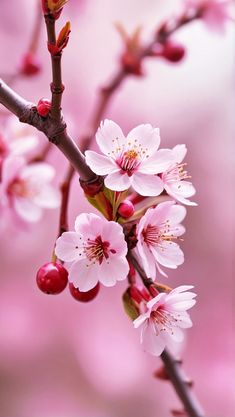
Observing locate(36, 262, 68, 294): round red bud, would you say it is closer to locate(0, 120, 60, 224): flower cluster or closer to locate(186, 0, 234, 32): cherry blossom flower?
locate(0, 120, 60, 224): flower cluster

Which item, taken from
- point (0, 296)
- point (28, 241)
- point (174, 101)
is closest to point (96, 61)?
point (174, 101)

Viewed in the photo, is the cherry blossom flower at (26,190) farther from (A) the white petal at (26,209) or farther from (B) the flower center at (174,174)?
(B) the flower center at (174,174)

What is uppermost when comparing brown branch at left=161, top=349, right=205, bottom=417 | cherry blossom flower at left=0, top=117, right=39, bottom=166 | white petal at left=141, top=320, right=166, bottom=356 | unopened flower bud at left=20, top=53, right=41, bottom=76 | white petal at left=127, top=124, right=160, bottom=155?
unopened flower bud at left=20, top=53, right=41, bottom=76

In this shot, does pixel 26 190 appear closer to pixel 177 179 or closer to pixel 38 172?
pixel 38 172

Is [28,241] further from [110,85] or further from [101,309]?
[110,85]

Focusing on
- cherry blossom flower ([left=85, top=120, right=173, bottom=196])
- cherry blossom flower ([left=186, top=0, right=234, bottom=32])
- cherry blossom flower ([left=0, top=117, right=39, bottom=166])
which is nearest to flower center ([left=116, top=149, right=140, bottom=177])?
cherry blossom flower ([left=85, top=120, right=173, bottom=196])

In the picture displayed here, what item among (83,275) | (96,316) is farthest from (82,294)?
(96,316)
